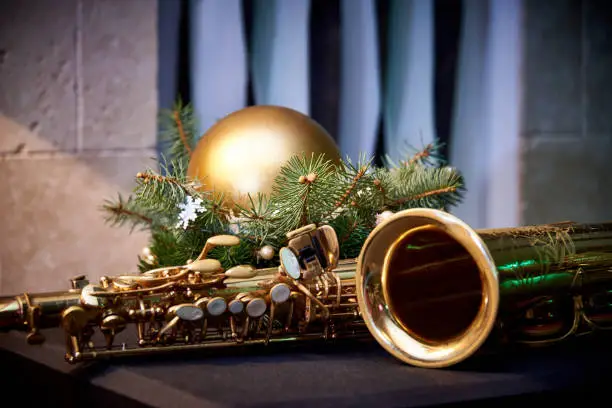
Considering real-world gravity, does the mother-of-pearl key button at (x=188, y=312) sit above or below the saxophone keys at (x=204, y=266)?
below

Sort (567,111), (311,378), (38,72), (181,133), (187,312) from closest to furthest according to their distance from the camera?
(311,378) < (187,312) < (181,133) < (38,72) < (567,111)

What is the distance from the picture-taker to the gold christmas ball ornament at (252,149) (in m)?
1.04

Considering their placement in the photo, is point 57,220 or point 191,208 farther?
point 57,220

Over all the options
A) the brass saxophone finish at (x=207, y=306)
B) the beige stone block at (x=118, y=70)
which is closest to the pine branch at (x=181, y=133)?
the beige stone block at (x=118, y=70)

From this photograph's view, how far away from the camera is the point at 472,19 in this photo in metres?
1.88

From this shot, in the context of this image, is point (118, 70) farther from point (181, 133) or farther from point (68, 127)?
point (181, 133)

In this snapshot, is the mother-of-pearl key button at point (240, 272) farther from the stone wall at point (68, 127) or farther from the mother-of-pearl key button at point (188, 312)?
the stone wall at point (68, 127)

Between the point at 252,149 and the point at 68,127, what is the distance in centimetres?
65

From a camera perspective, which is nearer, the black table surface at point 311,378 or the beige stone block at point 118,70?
the black table surface at point 311,378

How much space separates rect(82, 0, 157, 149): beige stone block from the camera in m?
1.53

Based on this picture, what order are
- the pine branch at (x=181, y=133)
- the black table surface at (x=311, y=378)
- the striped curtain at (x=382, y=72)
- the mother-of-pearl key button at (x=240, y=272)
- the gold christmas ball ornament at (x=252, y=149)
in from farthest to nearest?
the striped curtain at (x=382, y=72), the pine branch at (x=181, y=133), the gold christmas ball ornament at (x=252, y=149), the mother-of-pearl key button at (x=240, y=272), the black table surface at (x=311, y=378)

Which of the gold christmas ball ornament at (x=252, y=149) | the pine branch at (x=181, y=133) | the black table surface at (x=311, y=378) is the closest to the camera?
the black table surface at (x=311, y=378)

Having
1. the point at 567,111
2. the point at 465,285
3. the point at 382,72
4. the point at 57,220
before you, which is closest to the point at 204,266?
the point at 465,285

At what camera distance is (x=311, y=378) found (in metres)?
0.75
